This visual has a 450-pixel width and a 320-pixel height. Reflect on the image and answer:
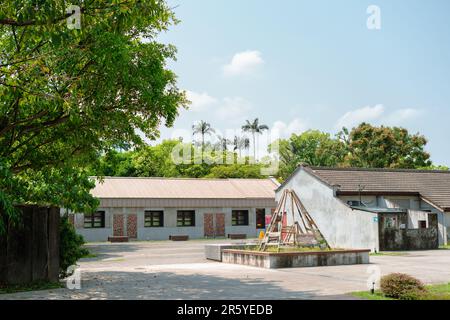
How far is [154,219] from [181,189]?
446cm

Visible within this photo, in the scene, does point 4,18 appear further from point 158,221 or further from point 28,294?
point 158,221

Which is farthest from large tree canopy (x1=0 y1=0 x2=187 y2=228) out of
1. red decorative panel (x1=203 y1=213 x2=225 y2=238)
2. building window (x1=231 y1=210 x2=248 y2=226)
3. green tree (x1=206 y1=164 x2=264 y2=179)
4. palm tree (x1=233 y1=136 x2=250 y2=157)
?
palm tree (x1=233 y1=136 x2=250 y2=157)

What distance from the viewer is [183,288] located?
14297 mm

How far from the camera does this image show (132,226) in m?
45.6

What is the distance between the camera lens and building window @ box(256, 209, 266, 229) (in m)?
51.3

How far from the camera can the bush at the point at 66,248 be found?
15758 mm

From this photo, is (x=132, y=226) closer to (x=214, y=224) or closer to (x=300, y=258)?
(x=214, y=224)

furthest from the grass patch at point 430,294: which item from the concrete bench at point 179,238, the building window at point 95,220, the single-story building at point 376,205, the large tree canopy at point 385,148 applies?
the large tree canopy at point 385,148

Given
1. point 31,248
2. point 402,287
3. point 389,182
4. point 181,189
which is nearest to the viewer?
point 402,287

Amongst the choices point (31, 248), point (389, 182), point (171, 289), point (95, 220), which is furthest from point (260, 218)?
point (31, 248)

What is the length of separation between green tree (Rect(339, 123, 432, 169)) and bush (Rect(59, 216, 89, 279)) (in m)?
51.1

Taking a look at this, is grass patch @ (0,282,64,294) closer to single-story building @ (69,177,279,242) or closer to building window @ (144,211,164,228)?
single-story building @ (69,177,279,242)

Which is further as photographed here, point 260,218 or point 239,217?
point 260,218
